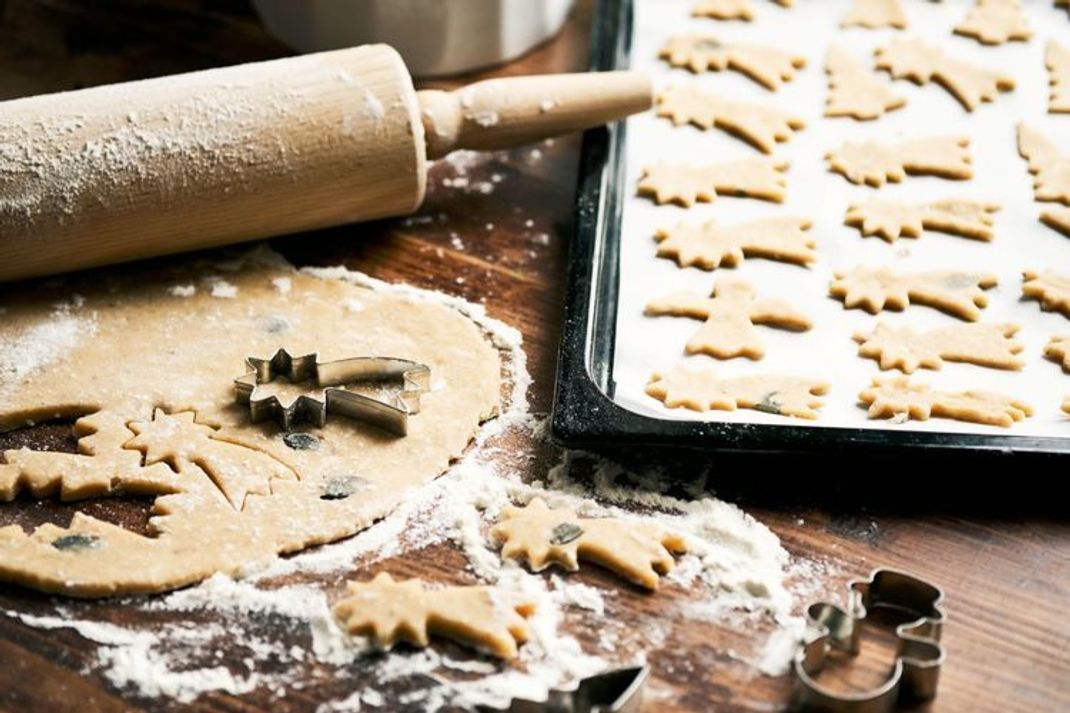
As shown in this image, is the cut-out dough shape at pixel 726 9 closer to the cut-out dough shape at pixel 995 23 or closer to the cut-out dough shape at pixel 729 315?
the cut-out dough shape at pixel 995 23

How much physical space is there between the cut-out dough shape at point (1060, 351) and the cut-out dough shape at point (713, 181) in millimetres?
365

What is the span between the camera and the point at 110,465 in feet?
Result: 4.19

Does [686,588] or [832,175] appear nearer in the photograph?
[686,588]

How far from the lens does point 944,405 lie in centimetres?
134

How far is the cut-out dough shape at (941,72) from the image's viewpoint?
182 cm

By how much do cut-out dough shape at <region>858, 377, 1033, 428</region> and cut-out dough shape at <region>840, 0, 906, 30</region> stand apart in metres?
0.78

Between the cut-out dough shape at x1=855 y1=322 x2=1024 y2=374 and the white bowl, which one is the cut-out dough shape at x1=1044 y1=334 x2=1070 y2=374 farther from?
the white bowl

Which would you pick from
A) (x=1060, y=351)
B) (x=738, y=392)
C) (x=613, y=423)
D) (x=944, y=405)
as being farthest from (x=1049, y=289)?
(x=613, y=423)

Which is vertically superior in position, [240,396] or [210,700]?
[240,396]

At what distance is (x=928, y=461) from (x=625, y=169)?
1.96ft

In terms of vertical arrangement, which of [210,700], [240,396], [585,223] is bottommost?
[210,700]

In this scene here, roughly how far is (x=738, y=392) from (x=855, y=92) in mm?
637

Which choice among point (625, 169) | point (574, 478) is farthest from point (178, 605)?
point (625, 169)

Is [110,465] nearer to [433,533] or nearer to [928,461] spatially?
[433,533]
